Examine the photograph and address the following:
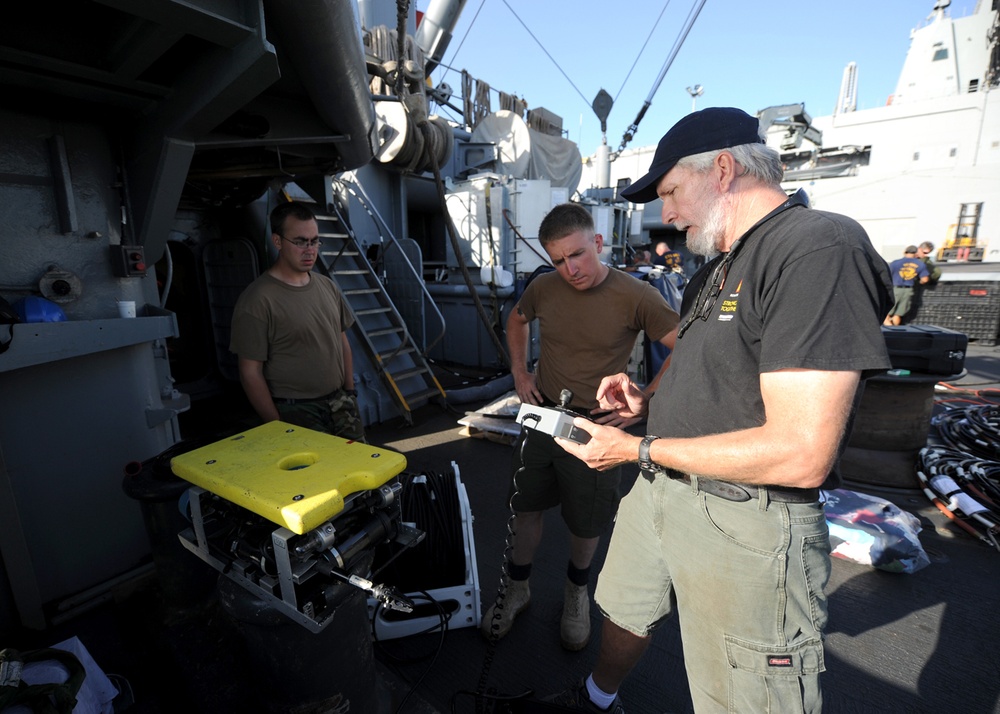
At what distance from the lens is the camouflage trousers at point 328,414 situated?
2.62 metres

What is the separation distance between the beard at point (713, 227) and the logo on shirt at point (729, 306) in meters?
0.17

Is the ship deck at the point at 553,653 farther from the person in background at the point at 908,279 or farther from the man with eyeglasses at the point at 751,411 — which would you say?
the person in background at the point at 908,279

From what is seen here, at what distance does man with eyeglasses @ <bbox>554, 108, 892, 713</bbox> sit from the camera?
0.95 meters

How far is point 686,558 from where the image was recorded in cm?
131

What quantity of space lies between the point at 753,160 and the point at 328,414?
2.48 meters

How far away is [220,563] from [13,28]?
72.7 inches

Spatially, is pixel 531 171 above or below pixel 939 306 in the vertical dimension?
above

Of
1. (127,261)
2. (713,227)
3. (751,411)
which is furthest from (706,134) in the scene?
(127,261)

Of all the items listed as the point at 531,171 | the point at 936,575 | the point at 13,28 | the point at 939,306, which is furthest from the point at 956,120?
the point at 13,28

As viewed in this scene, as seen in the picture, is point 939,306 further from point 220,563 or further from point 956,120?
point 956,120

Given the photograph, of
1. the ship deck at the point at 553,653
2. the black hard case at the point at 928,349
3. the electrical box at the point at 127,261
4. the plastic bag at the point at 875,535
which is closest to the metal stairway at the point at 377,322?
the electrical box at the point at 127,261

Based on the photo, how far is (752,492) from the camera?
1159 millimetres

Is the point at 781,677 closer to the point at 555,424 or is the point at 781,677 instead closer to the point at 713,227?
the point at 555,424

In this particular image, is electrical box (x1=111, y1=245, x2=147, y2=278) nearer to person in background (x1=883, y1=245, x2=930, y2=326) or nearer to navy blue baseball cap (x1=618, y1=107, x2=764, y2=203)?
navy blue baseball cap (x1=618, y1=107, x2=764, y2=203)
